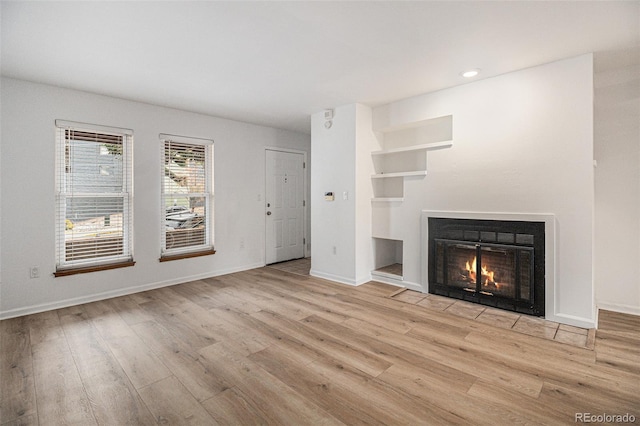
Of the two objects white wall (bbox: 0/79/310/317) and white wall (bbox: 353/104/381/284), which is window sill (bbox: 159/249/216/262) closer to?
white wall (bbox: 0/79/310/317)

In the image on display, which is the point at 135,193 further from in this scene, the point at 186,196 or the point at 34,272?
the point at 34,272

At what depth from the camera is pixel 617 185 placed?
11.1 ft

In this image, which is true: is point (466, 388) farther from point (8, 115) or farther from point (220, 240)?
point (8, 115)

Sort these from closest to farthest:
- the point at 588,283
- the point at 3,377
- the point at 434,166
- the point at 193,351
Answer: the point at 3,377 < the point at 193,351 < the point at 588,283 < the point at 434,166

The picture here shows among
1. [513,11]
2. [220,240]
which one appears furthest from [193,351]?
[513,11]

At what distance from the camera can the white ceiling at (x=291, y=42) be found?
225 cm

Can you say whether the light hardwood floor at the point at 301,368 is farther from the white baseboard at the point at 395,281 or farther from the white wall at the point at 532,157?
the white wall at the point at 532,157

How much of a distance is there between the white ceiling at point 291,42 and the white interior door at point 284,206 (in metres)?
2.25

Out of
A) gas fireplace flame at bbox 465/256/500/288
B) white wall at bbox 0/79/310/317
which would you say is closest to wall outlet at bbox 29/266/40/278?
white wall at bbox 0/79/310/317

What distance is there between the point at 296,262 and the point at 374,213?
2.16 metres

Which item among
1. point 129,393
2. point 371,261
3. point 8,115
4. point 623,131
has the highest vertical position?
point 8,115

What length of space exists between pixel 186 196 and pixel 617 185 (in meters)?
5.46

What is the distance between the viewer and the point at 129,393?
207cm

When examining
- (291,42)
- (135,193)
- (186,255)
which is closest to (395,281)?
(186,255)
